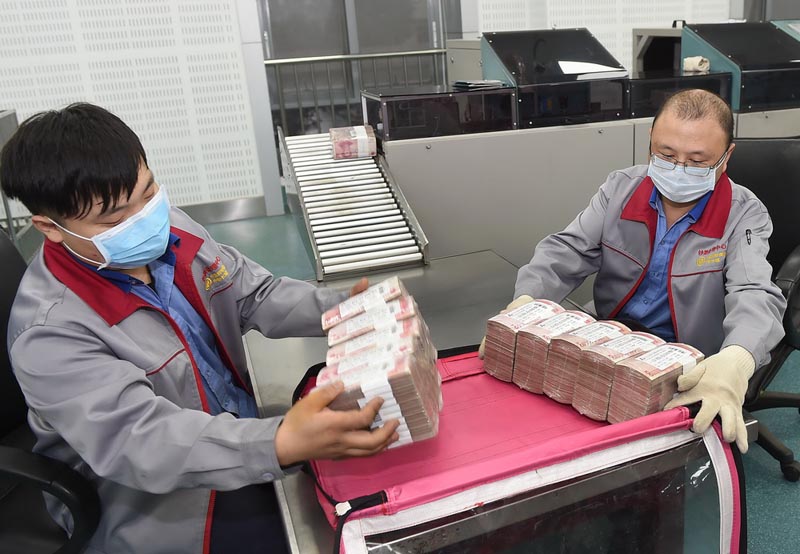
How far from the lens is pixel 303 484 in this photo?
108 centimetres

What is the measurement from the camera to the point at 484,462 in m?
0.94

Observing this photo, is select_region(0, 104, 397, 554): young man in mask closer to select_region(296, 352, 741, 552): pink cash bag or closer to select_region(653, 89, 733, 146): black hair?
select_region(296, 352, 741, 552): pink cash bag

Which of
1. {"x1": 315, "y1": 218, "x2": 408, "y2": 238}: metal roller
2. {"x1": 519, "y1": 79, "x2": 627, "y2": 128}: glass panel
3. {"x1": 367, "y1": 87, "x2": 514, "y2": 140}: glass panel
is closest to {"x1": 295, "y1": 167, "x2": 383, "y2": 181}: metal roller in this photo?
{"x1": 367, "y1": 87, "x2": 514, "y2": 140}: glass panel

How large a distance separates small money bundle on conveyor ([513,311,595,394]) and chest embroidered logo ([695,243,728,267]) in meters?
0.54

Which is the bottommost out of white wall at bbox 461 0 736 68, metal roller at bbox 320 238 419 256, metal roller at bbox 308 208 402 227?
metal roller at bbox 320 238 419 256

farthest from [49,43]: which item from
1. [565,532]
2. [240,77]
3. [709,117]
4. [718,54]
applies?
[565,532]

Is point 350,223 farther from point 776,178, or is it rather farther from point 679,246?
point 776,178

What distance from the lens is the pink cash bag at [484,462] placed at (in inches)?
34.5

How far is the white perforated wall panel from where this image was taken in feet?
15.7

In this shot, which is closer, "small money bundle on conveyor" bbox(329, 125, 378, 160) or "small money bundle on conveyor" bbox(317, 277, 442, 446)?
"small money bundle on conveyor" bbox(317, 277, 442, 446)

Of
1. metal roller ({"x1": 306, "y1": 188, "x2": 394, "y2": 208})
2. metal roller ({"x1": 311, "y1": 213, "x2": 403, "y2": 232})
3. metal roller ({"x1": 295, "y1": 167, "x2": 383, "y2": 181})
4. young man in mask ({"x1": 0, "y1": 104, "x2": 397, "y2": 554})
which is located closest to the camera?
young man in mask ({"x1": 0, "y1": 104, "x2": 397, "y2": 554})

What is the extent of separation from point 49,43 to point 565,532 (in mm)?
5292

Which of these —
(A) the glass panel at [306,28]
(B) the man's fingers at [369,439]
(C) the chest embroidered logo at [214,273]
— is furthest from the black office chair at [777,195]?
(A) the glass panel at [306,28]

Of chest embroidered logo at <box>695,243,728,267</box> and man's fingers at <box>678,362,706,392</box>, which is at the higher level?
chest embroidered logo at <box>695,243,728,267</box>
